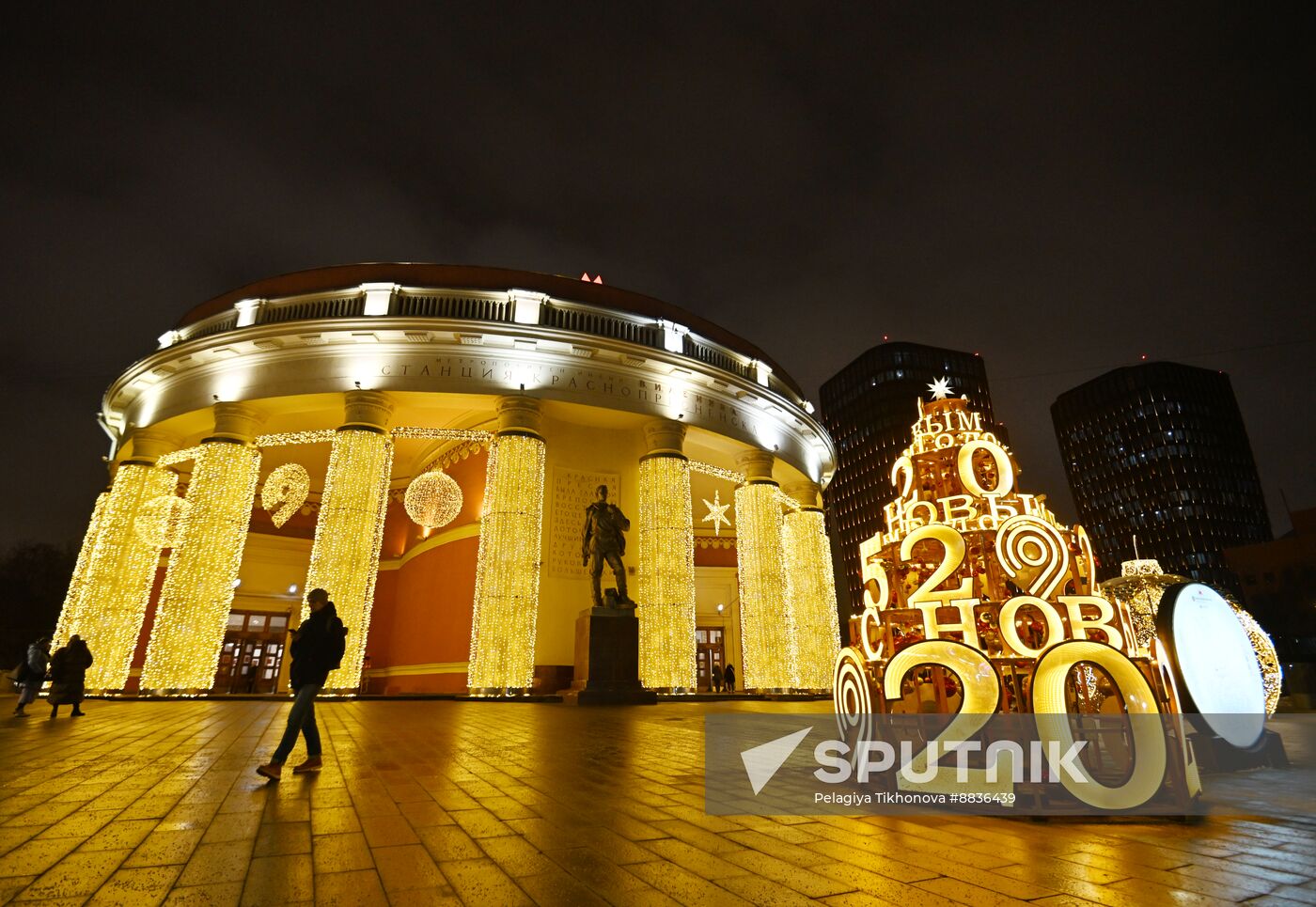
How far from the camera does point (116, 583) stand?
16062 millimetres

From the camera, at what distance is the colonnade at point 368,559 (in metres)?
13.9

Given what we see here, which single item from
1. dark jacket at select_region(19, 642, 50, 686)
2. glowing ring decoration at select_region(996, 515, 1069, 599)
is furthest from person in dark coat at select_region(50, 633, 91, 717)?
glowing ring decoration at select_region(996, 515, 1069, 599)

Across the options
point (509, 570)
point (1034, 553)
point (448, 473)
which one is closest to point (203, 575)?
point (448, 473)

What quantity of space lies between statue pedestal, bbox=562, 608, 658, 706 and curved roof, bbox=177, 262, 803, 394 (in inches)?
368

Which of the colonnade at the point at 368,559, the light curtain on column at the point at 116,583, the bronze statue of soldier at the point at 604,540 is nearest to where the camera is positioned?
the bronze statue of soldier at the point at 604,540

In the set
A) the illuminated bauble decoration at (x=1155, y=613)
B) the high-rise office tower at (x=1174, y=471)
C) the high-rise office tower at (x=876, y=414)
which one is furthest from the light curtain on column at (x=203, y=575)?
the high-rise office tower at (x=1174, y=471)

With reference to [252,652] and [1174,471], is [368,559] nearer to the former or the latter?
[252,652]

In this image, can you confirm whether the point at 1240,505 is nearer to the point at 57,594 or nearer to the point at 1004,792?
the point at 1004,792

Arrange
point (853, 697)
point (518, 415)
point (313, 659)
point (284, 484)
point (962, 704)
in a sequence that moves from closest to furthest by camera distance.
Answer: point (962, 704), point (853, 697), point (313, 659), point (518, 415), point (284, 484)

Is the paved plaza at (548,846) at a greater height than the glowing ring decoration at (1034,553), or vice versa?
the glowing ring decoration at (1034,553)

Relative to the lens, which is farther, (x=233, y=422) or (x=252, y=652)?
(x=252, y=652)

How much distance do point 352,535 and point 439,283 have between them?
292 inches

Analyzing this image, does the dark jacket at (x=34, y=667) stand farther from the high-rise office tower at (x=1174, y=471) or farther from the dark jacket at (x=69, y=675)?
→ the high-rise office tower at (x=1174, y=471)

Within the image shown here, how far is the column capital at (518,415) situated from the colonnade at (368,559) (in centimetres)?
4
